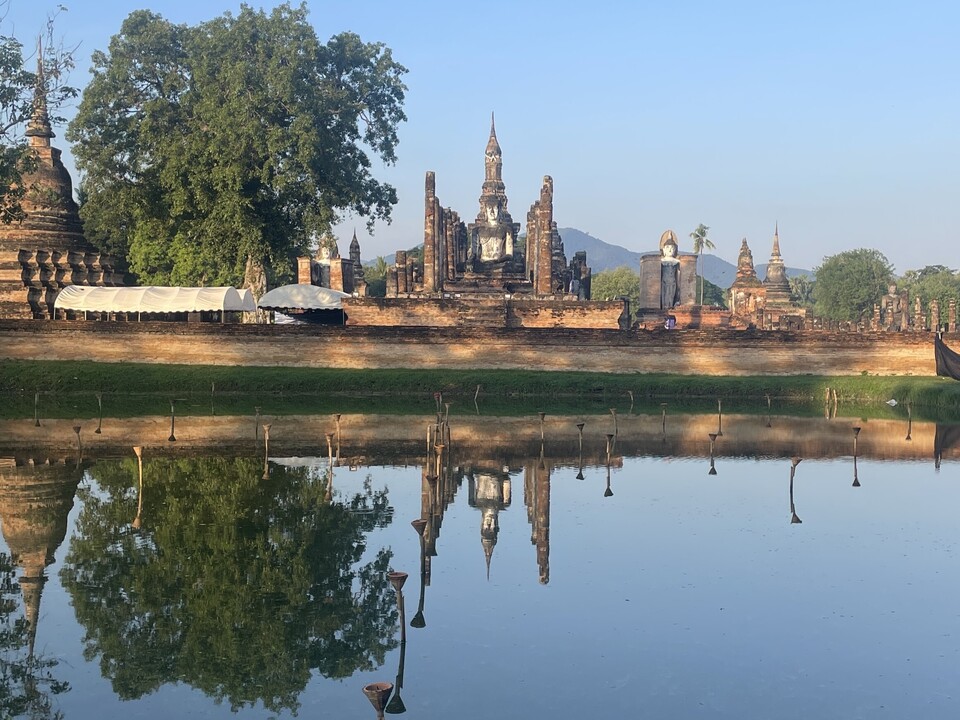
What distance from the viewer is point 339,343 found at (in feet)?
125

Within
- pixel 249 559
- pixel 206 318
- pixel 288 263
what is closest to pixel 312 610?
pixel 249 559

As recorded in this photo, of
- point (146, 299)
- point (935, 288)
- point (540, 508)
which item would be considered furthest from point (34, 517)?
point (935, 288)

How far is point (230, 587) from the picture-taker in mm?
12836

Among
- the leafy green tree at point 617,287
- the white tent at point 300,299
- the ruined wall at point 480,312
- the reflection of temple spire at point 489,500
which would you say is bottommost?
the reflection of temple spire at point 489,500

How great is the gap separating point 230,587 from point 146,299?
1200 inches

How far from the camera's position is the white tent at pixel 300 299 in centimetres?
4316

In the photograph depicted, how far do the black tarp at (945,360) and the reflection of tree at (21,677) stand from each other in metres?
32.9

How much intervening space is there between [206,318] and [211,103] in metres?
8.02

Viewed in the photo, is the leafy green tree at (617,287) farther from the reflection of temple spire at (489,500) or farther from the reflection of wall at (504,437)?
the reflection of temple spire at (489,500)

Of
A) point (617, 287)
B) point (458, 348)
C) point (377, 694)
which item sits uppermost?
point (617, 287)

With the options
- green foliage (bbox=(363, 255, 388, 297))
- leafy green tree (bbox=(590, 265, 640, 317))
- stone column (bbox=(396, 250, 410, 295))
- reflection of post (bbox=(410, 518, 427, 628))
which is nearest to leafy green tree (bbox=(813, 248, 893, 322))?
leafy green tree (bbox=(590, 265, 640, 317))

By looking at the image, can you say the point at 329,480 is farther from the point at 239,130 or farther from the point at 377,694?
the point at 239,130

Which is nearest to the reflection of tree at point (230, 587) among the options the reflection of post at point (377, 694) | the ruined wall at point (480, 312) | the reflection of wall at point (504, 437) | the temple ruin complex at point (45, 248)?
the reflection of post at point (377, 694)

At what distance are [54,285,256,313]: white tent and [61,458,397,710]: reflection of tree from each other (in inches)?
895
